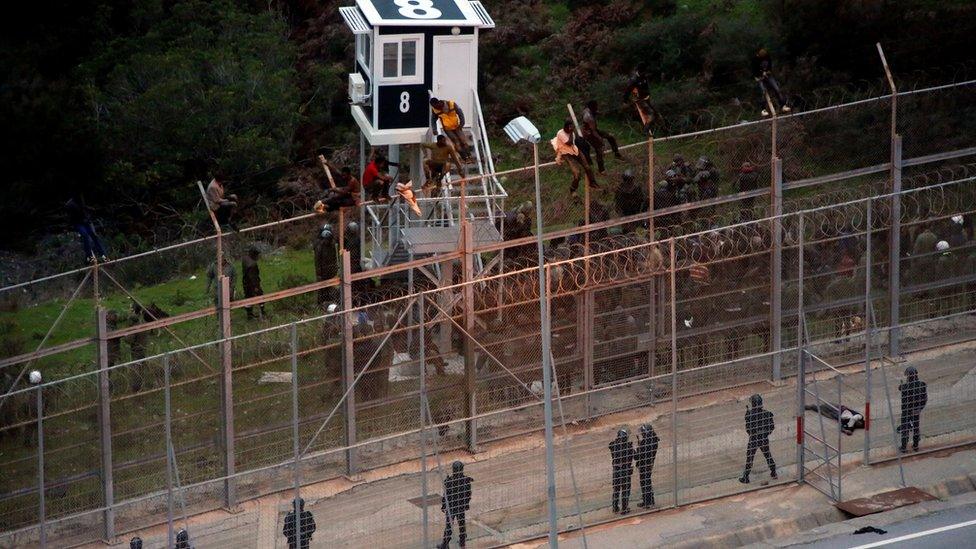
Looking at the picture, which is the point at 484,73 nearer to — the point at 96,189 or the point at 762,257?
the point at 96,189

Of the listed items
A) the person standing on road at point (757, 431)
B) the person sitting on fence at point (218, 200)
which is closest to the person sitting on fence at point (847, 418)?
the person standing on road at point (757, 431)

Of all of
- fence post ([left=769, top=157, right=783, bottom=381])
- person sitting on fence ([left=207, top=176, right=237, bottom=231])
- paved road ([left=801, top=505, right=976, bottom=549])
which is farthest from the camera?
fence post ([left=769, top=157, right=783, bottom=381])

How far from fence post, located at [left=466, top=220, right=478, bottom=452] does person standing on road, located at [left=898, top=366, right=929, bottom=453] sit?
5.98 meters

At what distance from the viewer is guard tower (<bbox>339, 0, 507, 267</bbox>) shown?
88.8 ft

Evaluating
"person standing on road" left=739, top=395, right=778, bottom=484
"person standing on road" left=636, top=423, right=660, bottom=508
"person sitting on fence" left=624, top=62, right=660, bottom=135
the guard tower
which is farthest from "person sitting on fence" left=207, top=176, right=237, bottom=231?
"person standing on road" left=739, top=395, right=778, bottom=484

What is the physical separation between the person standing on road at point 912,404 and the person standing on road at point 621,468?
4113 millimetres

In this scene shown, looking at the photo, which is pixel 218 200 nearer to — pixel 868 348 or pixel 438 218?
pixel 438 218

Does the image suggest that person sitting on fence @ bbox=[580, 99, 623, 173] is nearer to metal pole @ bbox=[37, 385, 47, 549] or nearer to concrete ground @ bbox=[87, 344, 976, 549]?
concrete ground @ bbox=[87, 344, 976, 549]

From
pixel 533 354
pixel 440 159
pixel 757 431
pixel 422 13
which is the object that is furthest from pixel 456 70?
pixel 757 431

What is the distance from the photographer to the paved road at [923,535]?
2286cm

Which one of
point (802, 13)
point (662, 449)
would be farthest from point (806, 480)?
point (802, 13)

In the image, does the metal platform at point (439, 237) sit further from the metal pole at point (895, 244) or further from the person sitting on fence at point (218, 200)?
the metal pole at point (895, 244)

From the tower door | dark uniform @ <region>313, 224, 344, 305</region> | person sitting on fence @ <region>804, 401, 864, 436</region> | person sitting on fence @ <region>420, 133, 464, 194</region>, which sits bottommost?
person sitting on fence @ <region>804, 401, 864, 436</region>

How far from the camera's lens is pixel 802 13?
128 ft
